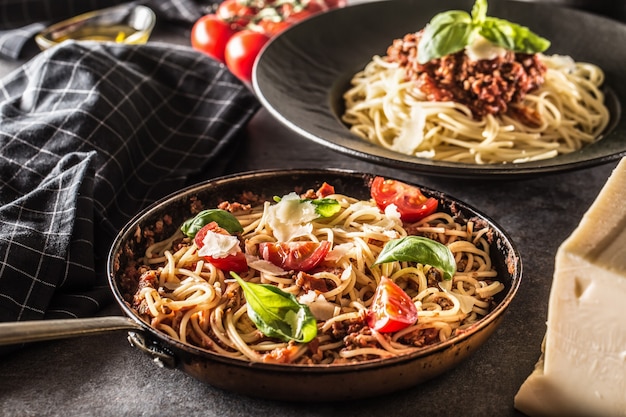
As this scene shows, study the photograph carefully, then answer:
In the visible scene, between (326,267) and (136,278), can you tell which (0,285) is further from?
(326,267)

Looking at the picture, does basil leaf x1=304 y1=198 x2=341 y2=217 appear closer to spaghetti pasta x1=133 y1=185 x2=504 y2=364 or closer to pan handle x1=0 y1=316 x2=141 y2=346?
spaghetti pasta x1=133 y1=185 x2=504 y2=364

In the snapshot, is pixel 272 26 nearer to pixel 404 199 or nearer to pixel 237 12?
pixel 237 12

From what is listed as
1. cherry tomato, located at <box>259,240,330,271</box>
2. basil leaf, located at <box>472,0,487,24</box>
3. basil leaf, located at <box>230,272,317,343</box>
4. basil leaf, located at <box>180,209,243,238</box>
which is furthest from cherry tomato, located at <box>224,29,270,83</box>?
basil leaf, located at <box>230,272,317,343</box>

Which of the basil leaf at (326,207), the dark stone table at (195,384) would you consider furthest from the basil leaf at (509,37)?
the basil leaf at (326,207)

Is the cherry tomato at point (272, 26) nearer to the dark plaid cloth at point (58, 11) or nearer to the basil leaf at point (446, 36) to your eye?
the dark plaid cloth at point (58, 11)

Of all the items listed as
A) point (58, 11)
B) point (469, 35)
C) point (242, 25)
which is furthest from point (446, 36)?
point (58, 11)

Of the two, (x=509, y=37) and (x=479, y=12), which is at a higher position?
(x=479, y=12)

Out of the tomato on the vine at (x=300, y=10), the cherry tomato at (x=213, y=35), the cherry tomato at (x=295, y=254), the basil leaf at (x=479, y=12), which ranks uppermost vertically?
the basil leaf at (x=479, y=12)

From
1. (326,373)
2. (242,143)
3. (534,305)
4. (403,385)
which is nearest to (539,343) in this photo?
(534,305)
